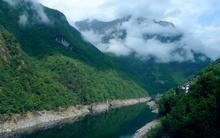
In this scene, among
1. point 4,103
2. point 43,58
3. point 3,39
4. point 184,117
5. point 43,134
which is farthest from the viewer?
point 43,58

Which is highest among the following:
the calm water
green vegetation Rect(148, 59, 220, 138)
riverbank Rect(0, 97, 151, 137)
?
green vegetation Rect(148, 59, 220, 138)

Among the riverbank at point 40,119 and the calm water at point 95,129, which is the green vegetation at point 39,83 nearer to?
the riverbank at point 40,119

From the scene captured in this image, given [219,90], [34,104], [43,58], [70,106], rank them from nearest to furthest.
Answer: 1. [219,90]
2. [34,104]
3. [70,106]
4. [43,58]

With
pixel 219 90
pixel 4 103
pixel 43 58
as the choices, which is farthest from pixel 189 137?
pixel 43 58

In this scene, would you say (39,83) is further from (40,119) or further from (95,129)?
(95,129)

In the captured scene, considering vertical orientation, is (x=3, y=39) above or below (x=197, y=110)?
above

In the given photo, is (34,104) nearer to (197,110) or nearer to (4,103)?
(4,103)

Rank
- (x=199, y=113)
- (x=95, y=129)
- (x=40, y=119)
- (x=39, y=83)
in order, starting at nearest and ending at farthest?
(x=199, y=113) → (x=95, y=129) → (x=40, y=119) → (x=39, y=83)

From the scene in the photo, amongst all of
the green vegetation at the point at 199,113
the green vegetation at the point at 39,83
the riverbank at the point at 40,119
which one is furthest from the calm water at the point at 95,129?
the green vegetation at the point at 199,113

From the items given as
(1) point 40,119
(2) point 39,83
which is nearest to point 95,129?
(1) point 40,119

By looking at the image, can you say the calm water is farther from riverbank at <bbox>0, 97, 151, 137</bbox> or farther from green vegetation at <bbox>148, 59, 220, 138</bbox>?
green vegetation at <bbox>148, 59, 220, 138</bbox>

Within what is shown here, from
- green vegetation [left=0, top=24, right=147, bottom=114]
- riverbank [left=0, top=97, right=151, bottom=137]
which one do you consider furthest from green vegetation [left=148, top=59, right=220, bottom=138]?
green vegetation [left=0, top=24, right=147, bottom=114]
